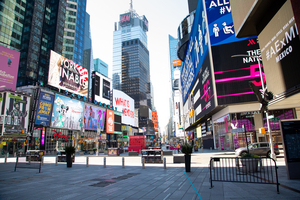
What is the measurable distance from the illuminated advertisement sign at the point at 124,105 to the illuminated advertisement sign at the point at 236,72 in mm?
60881

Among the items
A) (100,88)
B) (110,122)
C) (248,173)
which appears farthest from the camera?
(110,122)

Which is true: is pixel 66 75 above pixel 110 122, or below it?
above

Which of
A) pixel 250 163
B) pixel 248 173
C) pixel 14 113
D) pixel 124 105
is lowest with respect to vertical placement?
pixel 248 173

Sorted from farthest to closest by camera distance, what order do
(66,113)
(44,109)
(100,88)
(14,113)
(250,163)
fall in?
(100,88) < (66,113) < (44,109) < (14,113) < (250,163)

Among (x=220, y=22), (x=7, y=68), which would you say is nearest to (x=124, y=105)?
(x=7, y=68)

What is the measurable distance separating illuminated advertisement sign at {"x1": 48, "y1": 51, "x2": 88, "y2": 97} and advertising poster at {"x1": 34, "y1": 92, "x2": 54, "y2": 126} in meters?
3.64

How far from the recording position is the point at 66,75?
→ 53.0 meters

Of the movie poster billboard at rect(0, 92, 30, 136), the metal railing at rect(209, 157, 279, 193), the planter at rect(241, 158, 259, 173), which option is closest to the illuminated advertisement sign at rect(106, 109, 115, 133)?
the movie poster billboard at rect(0, 92, 30, 136)

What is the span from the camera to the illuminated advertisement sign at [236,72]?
32.7 meters

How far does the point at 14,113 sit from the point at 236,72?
143 feet

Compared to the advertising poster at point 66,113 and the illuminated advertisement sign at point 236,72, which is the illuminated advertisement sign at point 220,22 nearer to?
the illuminated advertisement sign at point 236,72

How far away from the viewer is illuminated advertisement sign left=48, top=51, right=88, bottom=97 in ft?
160

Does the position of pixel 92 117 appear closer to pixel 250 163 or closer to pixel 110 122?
pixel 110 122

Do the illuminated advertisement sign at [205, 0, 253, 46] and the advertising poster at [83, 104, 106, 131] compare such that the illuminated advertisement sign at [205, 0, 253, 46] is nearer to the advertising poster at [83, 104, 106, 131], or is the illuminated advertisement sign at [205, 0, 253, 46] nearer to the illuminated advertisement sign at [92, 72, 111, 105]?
the advertising poster at [83, 104, 106, 131]
